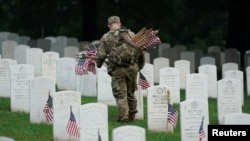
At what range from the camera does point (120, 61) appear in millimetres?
17547

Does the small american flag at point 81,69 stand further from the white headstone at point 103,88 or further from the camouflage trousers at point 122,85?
the camouflage trousers at point 122,85

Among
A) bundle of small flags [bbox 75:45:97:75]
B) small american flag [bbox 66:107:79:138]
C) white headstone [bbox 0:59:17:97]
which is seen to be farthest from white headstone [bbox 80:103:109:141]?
white headstone [bbox 0:59:17:97]

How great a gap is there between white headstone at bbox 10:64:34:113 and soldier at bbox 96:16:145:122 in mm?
2101

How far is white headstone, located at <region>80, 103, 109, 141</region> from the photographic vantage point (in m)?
15.4

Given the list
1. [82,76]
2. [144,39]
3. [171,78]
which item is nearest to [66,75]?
[82,76]

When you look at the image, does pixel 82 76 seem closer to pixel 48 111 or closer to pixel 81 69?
pixel 81 69

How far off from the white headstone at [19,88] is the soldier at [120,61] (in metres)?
2.10

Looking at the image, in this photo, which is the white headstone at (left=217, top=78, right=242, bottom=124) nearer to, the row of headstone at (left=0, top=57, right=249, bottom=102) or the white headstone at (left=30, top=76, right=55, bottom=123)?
the row of headstone at (left=0, top=57, right=249, bottom=102)

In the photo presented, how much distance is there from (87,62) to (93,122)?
150 inches

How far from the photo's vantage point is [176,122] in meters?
17.9

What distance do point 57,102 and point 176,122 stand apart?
2645 mm

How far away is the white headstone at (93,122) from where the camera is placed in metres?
15.4

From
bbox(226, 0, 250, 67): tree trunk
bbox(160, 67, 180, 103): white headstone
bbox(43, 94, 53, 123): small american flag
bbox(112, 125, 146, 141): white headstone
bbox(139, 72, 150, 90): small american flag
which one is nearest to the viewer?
bbox(112, 125, 146, 141): white headstone

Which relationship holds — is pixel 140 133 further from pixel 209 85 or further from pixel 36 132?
pixel 209 85
